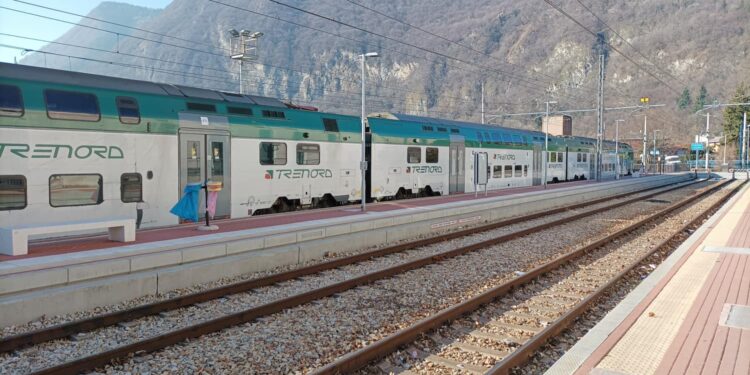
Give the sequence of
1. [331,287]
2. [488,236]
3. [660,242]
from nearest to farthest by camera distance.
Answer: [331,287], [660,242], [488,236]

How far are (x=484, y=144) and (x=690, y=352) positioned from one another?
23.0 meters

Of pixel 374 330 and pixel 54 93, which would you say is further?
pixel 54 93

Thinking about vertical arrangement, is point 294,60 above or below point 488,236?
above

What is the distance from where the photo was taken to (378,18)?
150 metres

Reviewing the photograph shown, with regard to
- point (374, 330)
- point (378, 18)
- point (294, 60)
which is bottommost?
point (374, 330)

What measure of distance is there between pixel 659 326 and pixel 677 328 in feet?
0.62

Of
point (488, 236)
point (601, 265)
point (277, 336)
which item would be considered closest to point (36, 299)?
point (277, 336)

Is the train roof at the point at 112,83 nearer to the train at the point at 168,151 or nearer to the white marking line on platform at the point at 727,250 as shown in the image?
the train at the point at 168,151

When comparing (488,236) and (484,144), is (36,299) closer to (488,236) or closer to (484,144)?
(488,236)

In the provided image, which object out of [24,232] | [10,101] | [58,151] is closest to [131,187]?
[58,151]

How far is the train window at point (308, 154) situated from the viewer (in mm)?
17391

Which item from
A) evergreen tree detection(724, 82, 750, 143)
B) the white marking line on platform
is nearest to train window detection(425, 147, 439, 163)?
the white marking line on platform

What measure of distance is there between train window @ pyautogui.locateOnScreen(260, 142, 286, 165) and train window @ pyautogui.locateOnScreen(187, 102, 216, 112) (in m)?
1.89

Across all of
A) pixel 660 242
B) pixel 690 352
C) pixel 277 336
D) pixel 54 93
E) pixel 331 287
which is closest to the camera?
pixel 690 352
